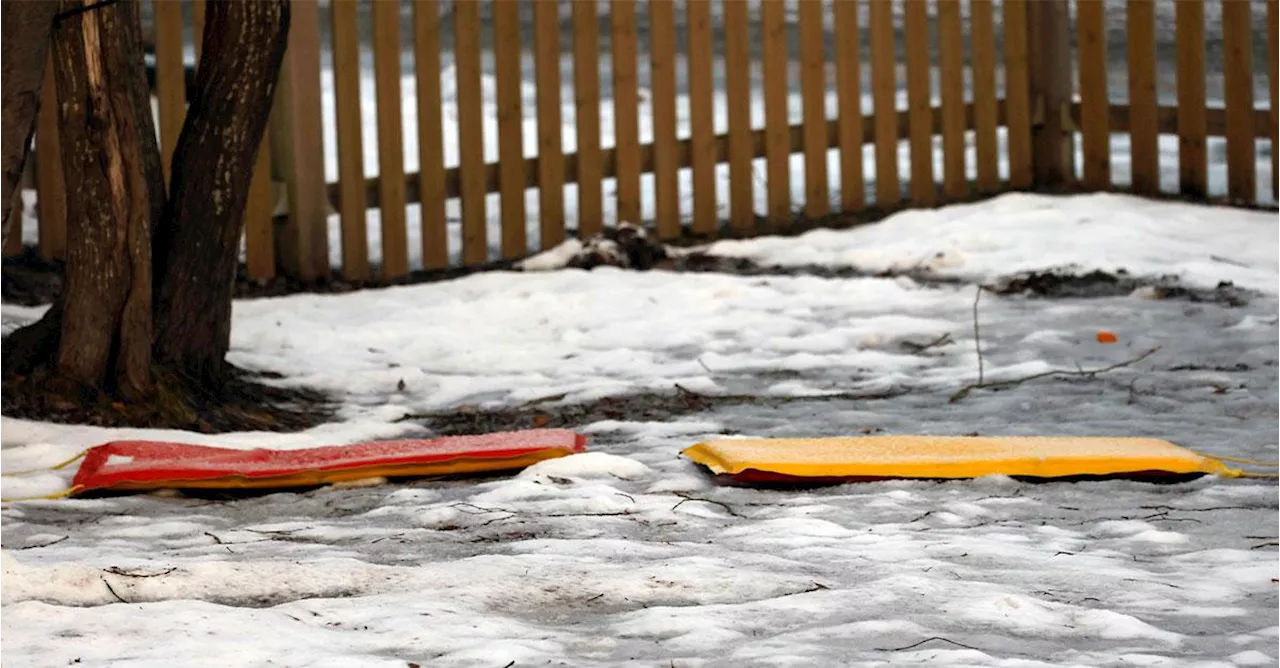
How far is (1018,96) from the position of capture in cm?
923

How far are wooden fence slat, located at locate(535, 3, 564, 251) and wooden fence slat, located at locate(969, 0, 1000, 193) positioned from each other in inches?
96.4

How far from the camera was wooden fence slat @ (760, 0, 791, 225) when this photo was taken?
27.9ft

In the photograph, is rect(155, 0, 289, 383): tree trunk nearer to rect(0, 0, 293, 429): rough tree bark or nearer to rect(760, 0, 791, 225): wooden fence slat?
rect(0, 0, 293, 429): rough tree bark

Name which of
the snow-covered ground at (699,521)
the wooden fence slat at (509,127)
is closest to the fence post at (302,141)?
the snow-covered ground at (699,521)

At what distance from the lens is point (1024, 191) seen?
366 inches

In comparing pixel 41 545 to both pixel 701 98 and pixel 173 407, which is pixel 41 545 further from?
pixel 701 98

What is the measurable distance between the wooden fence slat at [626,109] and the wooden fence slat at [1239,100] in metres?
2.99

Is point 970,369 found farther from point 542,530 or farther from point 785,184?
point 785,184

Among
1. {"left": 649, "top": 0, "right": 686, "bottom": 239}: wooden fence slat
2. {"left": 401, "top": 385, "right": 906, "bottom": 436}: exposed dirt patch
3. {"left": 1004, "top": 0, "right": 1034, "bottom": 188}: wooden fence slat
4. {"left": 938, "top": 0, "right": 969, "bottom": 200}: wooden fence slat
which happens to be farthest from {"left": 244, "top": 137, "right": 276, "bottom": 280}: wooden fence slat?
{"left": 1004, "top": 0, "right": 1034, "bottom": 188}: wooden fence slat

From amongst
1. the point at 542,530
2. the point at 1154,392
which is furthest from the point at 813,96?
the point at 542,530

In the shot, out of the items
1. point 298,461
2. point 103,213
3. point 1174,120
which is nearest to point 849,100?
point 1174,120

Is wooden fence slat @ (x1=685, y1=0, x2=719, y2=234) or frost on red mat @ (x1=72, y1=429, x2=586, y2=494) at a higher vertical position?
wooden fence slat @ (x1=685, y1=0, x2=719, y2=234)

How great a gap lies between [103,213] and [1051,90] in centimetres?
592

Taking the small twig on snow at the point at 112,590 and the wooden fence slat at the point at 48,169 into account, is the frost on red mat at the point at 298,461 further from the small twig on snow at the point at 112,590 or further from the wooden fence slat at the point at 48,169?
the wooden fence slat at the point at 48,169
